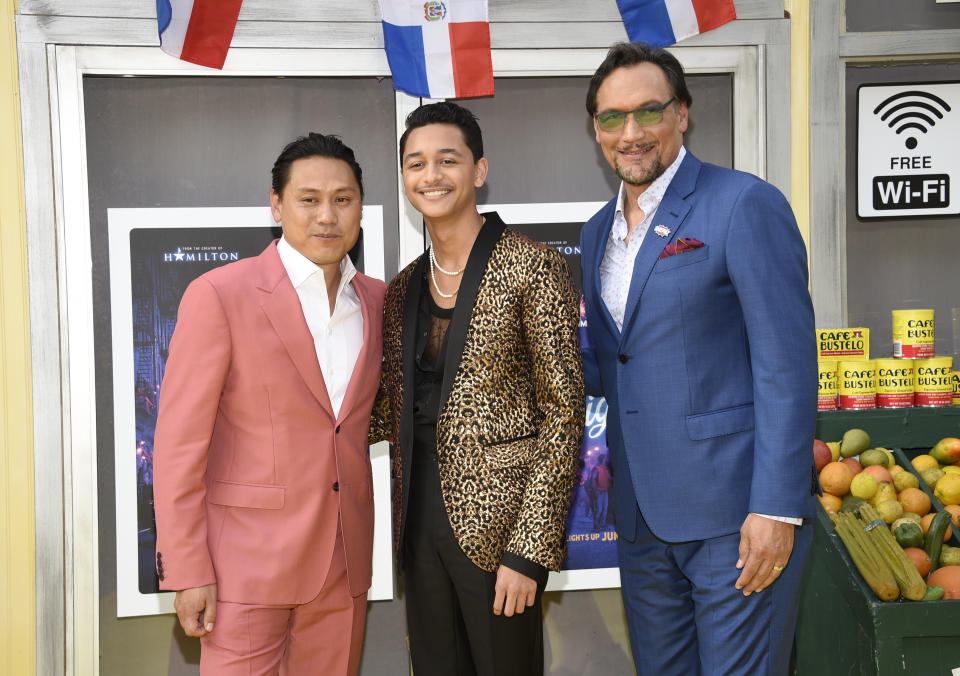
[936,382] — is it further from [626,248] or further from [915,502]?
[626,248]

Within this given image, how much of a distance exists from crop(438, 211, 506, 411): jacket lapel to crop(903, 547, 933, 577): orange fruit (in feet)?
5.43

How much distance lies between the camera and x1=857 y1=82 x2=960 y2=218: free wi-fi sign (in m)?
3.15

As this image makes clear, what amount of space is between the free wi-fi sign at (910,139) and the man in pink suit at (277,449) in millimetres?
2427

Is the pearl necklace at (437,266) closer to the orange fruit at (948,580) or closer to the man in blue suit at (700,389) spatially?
the man in blue suit at (700,389)

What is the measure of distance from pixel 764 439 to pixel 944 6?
2655 millimetres

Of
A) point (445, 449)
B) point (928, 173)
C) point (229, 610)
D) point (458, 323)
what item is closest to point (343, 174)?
point (458, 323)

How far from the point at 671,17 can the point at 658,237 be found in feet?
5.65

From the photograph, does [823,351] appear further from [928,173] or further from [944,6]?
[944,6]

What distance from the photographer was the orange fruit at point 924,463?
106 inches

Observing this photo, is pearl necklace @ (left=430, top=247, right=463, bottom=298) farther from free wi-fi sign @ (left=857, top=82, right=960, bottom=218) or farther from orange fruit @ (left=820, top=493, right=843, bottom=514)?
free wi-fi sign @ (left=857, top=82, right=960, bottom=218)

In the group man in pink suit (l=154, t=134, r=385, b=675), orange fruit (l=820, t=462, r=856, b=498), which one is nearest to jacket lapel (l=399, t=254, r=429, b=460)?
man in pink suit (l=154, t=134, r=385, b=675)

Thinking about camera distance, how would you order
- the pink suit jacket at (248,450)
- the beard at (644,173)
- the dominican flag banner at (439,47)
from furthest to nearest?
the dominican flag banner at (439,47)
the beard at (644,173)
the pink suit jacket at (248,450)

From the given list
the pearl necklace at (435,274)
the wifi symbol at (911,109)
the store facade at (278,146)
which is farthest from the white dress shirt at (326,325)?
the wifi symbol at (911,109)

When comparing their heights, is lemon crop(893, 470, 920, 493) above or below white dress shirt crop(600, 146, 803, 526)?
below
